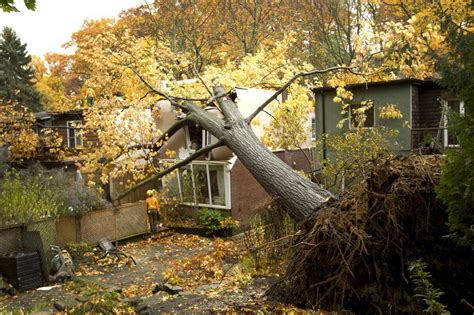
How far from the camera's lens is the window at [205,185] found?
18388mm

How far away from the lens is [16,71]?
126 feet

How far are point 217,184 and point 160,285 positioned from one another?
925cm

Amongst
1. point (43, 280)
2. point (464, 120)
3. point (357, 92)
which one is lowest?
point (43, 280)

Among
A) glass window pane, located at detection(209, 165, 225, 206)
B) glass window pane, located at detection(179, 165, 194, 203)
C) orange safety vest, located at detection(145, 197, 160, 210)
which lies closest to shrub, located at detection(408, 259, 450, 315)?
orange safety vest, located at detection(145, 197, 160, 210)

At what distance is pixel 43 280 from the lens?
11.5 m

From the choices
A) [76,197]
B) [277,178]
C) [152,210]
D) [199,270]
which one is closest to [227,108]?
[277,178]

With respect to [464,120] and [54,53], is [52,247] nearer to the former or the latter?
[464,120]

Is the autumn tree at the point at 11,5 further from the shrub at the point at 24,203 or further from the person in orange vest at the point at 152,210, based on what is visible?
the person in orange vest at the point at 152,210

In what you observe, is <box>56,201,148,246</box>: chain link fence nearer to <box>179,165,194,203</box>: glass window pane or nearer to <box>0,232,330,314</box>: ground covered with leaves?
<box>0,232,330,314</box>: ground covered with leaves

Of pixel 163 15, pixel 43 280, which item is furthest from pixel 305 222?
pixel 163 15

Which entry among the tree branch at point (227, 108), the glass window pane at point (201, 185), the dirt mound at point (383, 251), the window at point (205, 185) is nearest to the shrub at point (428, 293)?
the dirt mound at point (383, 251)

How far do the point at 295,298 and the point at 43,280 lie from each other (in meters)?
8.12

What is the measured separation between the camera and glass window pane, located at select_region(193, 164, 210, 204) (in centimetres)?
1894

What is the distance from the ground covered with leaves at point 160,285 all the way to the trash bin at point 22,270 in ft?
1.30
